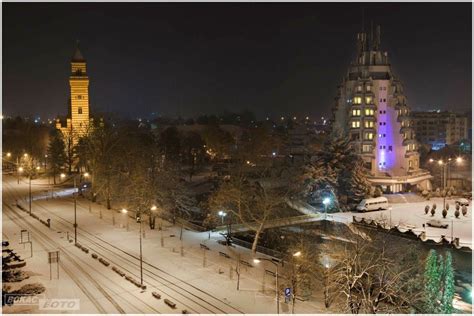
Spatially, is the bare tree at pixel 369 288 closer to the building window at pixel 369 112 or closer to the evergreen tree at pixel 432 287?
the evergreen tree at pixel 432 287

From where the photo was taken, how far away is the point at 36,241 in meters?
29.2

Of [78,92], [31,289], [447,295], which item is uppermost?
[78,92]

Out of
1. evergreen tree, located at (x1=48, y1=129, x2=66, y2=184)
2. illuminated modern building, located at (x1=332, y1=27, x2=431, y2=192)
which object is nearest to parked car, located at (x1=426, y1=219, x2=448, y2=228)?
illuminated modern building, located at (x1=332, y1=27, x2=431, y2=192)

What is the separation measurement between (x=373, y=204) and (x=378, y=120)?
35.1ft

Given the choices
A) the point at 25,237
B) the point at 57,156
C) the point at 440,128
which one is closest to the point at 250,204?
the point at 25,237

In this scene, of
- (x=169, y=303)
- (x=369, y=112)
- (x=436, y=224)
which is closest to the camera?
(x=169, y=303)

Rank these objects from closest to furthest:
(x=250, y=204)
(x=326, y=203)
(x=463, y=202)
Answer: (x=250, y=204) < (x=326, y=203) < (x=463, y=202)

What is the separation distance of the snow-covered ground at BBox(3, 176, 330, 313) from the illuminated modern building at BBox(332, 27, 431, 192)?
2151 cm

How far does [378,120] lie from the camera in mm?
47156

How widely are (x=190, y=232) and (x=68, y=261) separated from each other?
27.7ft

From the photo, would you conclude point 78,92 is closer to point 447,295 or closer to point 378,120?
point 378,120

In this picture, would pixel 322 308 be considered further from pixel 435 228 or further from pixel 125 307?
pixel 435 228

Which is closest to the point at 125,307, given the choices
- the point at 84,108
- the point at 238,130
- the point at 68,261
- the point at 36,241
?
the point at 68,261

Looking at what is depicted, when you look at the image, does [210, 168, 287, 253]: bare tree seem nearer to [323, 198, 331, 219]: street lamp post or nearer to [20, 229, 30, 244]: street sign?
[323, 198, 331, 219]: street lamp post
